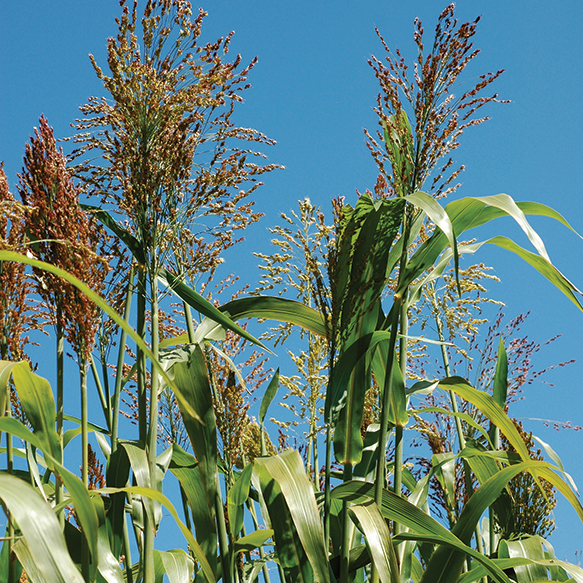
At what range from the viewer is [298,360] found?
2531 millimetres

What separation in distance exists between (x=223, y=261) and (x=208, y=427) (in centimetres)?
48

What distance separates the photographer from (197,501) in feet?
5.92

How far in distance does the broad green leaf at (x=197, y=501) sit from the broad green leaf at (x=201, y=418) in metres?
0.05

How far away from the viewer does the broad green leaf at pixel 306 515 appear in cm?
150

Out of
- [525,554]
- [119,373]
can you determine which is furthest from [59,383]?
[525,554]

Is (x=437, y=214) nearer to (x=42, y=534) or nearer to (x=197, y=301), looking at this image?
(x=197, y=301)

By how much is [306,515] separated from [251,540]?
394mm

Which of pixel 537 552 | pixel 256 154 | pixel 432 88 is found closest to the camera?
pixel 432 88

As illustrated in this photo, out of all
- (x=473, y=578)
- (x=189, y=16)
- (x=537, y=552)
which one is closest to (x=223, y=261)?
(x=189, y=16)

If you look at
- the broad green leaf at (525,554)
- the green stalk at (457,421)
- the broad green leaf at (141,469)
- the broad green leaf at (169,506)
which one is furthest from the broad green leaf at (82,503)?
the broad green leaf at (525,554)

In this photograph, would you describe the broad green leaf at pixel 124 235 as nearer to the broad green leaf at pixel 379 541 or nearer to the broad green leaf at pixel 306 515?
the broad green leaf at pixel 306 515

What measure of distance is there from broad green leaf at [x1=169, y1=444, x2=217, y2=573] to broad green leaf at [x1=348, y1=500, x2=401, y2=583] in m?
0.45

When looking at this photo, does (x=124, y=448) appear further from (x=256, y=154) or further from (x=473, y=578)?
(x=473, y=578)

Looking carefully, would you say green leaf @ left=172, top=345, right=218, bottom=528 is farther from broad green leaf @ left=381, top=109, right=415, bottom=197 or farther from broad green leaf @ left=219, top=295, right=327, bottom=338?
broad green leaf @ left=381, top=109, right=415, bottom=197
